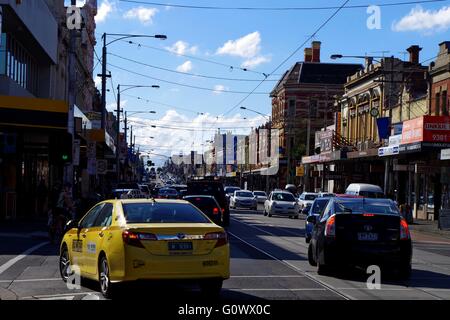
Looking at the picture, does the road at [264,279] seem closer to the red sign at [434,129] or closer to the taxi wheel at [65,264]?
the taxi wheel at [65,264]

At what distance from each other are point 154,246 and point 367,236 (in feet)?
17.1

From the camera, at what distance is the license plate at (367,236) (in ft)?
46.6

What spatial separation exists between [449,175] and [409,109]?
11455 millimetres

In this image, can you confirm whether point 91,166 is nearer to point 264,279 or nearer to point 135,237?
point 264,279

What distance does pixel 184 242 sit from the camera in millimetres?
10742

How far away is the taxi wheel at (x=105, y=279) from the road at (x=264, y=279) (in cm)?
24

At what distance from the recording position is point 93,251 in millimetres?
11648

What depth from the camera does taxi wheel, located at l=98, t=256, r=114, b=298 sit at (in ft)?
35.5

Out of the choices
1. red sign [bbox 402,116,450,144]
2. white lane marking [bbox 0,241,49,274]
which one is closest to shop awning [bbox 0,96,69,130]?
white lane marking [bbox 0,241,49,274]

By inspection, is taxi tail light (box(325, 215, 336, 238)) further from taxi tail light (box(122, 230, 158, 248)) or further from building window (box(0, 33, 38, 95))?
building window (box(0, 33, 38, 95))

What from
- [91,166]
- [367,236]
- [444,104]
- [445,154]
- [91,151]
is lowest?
[367,236]

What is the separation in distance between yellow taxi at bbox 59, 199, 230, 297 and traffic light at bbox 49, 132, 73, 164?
40.0 ft

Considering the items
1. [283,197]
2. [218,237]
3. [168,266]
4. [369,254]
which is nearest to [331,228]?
[369,254]
